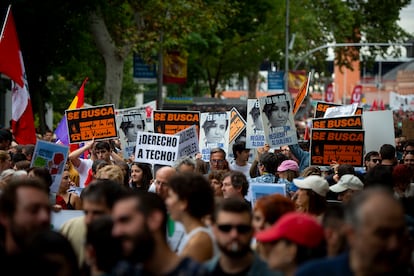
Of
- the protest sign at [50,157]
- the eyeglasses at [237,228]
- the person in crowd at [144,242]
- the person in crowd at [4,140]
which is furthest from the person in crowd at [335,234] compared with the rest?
the person in crowd at [4,140]

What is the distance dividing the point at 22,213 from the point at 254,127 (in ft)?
34.6

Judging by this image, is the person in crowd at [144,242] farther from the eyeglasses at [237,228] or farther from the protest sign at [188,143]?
the protest sign at [188,143]

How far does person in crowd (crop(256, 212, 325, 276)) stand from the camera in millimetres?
6211

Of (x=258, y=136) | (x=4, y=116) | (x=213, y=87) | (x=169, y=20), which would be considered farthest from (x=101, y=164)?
(x=213, y=87)

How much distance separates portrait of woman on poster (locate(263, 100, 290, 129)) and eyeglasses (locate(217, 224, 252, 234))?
9411mm

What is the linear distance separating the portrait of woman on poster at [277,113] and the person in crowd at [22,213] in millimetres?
9141

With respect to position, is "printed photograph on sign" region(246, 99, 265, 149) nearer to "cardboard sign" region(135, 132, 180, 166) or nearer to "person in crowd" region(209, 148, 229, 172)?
"cardboard sign" region(135, 132, 180, 166)

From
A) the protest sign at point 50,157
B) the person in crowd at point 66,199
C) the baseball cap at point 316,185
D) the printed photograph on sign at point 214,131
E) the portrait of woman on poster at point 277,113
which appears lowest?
the person in crowd at point 66,199

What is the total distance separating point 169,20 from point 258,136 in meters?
16.8

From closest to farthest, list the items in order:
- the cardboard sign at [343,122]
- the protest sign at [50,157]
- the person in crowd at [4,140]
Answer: the protest sign at [50,157] → the person in crowd at [4,140] → the cardboard sign at [343,122]

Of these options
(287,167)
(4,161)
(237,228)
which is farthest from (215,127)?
(237,228)

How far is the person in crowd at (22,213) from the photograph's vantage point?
6.75 m

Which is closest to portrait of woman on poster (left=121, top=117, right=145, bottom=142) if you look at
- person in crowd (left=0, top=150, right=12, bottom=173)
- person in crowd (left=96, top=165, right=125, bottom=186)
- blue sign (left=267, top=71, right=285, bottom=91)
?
person in crowd (left=0, top=150, right=12, bottom=173)

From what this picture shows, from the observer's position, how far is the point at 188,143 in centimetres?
1541
